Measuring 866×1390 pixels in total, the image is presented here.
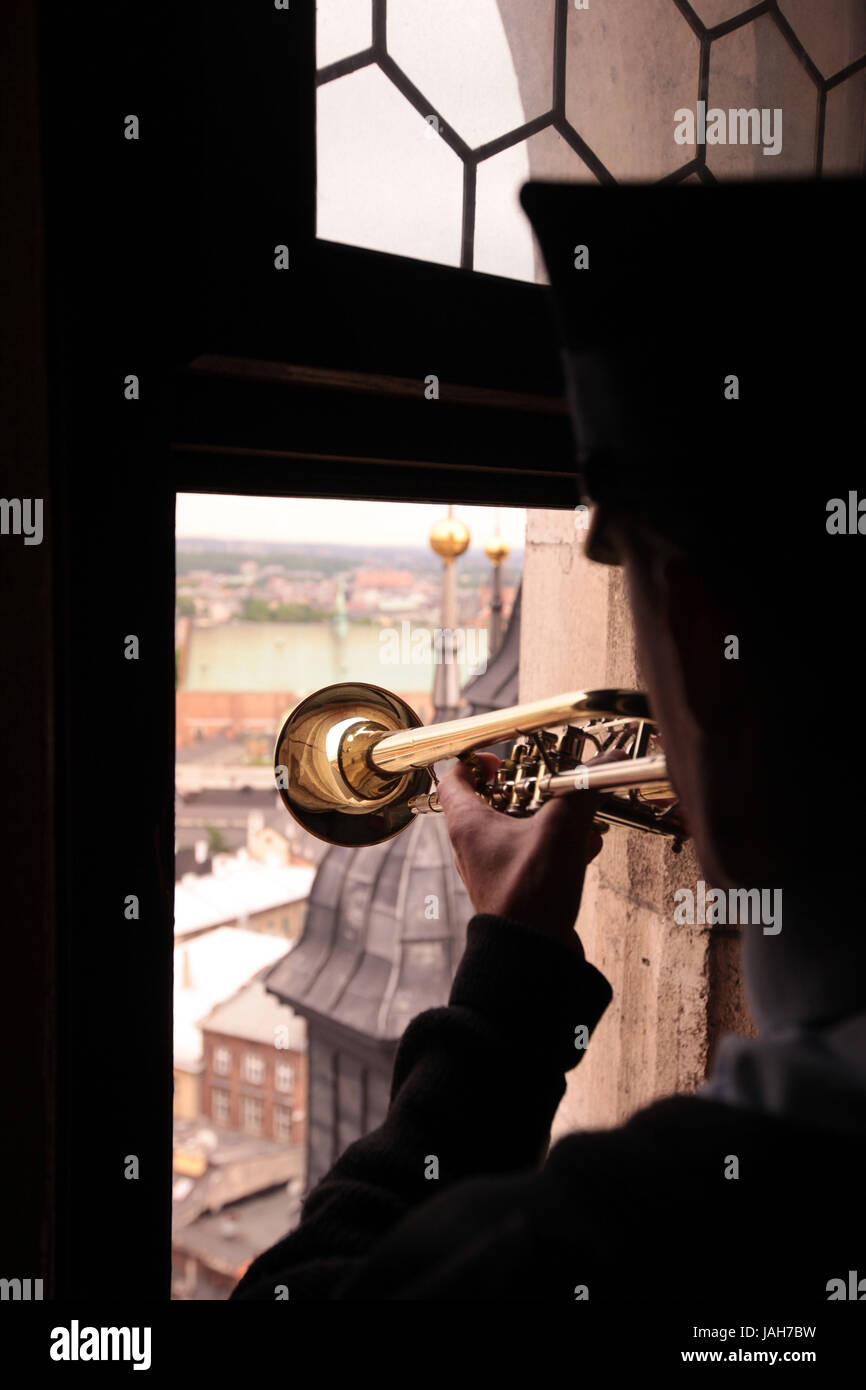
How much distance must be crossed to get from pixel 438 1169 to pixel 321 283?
845 millimetres

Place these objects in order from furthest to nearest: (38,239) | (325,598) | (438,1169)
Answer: (325,598) < (38,239) < (438,1169)

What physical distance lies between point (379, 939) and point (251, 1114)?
283cm

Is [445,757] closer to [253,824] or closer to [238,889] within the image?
[238,889]

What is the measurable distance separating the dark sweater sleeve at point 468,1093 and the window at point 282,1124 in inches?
246

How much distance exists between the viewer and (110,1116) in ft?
3.64

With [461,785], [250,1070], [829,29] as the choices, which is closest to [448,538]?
[829,29]

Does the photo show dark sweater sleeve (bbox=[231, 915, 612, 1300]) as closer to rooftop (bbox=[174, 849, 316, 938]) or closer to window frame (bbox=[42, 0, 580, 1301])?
window frame (bbox=[42, 0, 580, 1301])

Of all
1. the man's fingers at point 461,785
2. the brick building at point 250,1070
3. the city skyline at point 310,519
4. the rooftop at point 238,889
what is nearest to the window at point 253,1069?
the brick building at point 250,1070

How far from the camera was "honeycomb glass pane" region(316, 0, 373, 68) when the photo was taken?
103 cm

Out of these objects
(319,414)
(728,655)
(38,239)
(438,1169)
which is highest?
(38,239)

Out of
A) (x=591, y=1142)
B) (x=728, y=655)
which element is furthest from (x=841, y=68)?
(x=591, y=1142)

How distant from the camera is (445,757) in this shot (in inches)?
44.4

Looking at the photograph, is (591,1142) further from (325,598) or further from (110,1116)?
(325,598)

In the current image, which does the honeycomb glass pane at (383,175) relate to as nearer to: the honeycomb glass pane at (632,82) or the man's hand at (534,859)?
the honeycomb glass pane at (632,82)
